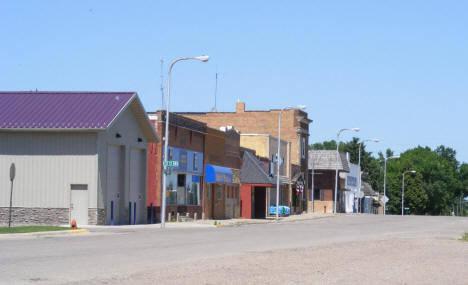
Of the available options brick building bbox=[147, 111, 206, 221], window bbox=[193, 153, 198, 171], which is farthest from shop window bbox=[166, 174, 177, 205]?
window bbox=[193, 153, 198, 171]

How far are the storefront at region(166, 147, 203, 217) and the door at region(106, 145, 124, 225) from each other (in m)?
5.16

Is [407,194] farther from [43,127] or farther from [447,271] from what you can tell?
[447,271]

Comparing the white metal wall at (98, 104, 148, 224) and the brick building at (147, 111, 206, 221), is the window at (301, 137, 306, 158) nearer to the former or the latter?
the brick building at (147, 111, 206, 221)

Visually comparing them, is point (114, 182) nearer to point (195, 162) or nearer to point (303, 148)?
point (195, 162)

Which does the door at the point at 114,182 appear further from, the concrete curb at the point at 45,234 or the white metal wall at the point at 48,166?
the concrete curb at the point at 45,234

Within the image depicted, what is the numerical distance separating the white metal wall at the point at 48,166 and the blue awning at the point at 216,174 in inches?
630

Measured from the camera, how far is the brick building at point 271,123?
79750 mm

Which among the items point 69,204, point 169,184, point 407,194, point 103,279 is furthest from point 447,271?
point 407,194

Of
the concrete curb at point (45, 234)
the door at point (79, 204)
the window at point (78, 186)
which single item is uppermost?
the window at point (78, 186)

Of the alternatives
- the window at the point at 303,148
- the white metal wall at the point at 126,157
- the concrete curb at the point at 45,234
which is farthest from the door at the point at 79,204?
the window at the point at 303,148

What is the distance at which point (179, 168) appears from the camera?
159 feet

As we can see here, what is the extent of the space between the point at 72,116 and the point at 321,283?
26.6m

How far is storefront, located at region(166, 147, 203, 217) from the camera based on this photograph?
47750 mm

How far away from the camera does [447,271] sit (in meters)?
17.3
